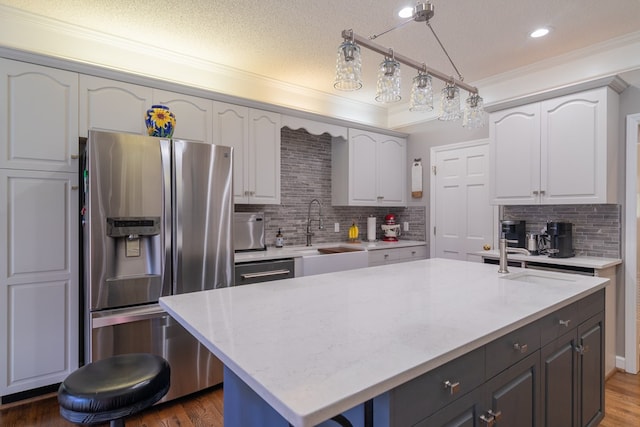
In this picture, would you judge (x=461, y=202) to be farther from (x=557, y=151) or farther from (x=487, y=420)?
(x=487, y=420)

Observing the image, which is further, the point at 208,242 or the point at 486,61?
the point at 486,61

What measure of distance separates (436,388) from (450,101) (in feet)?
5.11

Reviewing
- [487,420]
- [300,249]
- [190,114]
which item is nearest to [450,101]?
[487,420]

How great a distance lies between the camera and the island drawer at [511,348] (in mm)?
1170

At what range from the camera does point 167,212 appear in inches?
93.4

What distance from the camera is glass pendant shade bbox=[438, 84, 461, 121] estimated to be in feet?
6.35

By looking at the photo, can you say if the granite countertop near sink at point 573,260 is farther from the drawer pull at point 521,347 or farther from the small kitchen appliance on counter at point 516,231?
the drawer pull at point 521,347

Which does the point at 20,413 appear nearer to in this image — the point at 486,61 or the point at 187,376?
the point at 187,376

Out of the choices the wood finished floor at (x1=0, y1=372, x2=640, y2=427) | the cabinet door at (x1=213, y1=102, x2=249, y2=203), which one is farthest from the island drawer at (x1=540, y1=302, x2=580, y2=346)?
the cabinet door at (x1=213, y1=102, x2=249, y2=203)

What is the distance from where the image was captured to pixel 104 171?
2158 millimetres

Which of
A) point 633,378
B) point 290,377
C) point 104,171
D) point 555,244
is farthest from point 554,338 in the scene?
point 104,171

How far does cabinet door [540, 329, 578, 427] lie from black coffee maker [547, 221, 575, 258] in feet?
4.81

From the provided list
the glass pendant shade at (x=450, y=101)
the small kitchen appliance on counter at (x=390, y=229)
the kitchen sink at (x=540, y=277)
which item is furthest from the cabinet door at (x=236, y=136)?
the kitchen sink at (x=540, y=277)

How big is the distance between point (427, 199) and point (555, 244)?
1.72 meters
